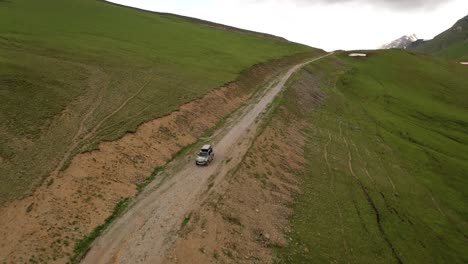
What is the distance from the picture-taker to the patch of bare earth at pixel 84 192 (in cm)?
2756

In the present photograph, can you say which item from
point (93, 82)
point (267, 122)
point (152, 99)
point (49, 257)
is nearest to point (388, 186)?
point (267, 122)

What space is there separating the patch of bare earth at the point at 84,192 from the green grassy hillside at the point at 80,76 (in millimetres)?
1895

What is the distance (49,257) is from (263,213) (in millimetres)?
17994

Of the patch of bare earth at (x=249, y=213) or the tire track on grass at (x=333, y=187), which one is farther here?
the tire track on grass at (x=333, y=187)

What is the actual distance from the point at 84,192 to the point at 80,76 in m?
31.7

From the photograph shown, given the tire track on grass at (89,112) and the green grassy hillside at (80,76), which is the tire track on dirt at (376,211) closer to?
the green grassy hillside at (80,76)

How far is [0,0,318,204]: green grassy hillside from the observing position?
130 ft

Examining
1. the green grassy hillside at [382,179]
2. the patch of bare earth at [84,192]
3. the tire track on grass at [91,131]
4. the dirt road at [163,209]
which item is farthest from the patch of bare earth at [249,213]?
the tire track on grass at [91,131]

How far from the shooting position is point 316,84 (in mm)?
97188

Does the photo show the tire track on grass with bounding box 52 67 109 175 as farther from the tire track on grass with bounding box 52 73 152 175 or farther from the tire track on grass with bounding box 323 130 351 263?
the tire track on grass with bounding box 323 130 351 263

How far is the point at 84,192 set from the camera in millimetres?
33688

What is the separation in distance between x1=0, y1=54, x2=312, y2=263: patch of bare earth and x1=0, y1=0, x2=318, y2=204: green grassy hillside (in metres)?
1.90

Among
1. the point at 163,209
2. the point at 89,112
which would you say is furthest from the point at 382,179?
the point at 89,112

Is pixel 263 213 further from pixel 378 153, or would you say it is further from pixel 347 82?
pixel 347 82
